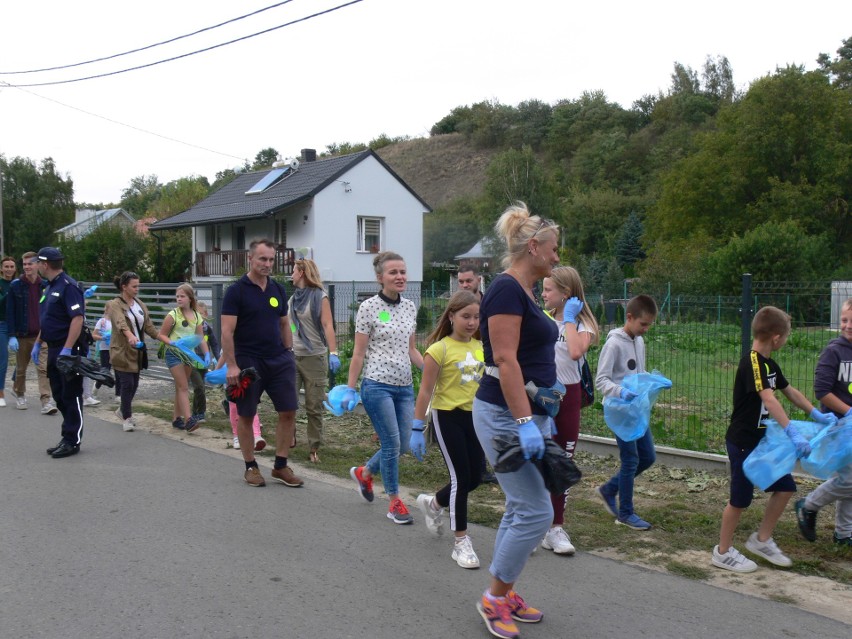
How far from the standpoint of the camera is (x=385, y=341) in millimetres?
5730

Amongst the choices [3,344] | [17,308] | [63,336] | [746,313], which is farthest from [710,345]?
[3,344]

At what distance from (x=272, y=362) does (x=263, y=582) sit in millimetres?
2382

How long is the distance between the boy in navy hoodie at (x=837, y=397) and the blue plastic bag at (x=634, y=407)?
973 mm

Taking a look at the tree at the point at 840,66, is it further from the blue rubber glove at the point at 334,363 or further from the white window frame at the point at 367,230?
the blue rubber glove at the point at 334,363

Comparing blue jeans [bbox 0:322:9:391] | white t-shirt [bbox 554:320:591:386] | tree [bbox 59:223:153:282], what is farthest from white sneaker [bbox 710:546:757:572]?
tree [bbox 59:223:153:282]

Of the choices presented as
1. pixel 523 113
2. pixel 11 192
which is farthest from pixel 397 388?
pixel 523 113

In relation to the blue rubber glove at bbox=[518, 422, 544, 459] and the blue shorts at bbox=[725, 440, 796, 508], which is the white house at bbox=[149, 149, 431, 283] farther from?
the blue rubber glove at bbox=[518, 422, 544, 459]

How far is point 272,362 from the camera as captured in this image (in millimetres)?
6480

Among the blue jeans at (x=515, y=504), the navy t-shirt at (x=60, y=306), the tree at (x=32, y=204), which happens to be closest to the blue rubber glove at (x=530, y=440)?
the blue jeans at (x=515, y=504)

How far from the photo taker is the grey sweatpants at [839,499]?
16.0 ft

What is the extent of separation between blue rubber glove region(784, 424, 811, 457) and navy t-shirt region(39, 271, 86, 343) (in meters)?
6.60

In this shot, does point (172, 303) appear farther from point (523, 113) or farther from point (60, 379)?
point (523, 113)

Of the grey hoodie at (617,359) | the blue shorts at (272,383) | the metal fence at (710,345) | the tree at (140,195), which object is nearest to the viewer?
the grey hoodie at (617,359)

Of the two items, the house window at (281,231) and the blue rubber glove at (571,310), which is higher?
the house window at (281,231)
